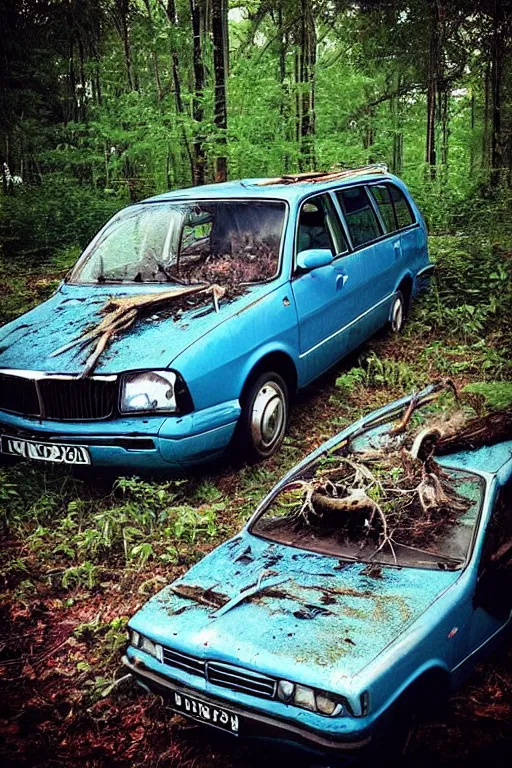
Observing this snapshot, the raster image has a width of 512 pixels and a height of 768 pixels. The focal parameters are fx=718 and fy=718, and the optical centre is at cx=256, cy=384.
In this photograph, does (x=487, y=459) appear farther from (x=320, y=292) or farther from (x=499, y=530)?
(x=320, y=292)

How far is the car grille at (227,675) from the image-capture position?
2406 mm

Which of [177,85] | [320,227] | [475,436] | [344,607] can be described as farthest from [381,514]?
[177,85]

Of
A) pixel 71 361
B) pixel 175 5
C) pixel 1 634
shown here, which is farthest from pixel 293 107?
pixel 1 634

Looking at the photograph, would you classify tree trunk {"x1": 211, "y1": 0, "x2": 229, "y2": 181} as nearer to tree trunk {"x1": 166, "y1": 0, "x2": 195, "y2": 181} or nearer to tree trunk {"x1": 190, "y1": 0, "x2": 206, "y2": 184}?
tree trunk {"x1": 190, "y1": 0, "x2": 206, "y2": 184}

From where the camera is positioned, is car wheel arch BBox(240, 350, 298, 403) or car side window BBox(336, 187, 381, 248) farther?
car side window BBox(336, 187, 381, 248)

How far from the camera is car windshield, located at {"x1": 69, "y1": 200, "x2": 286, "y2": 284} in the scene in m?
4.96

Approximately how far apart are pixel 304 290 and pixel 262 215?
0.65 m

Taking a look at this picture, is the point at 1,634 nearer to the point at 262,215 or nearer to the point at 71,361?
the point at 71,361

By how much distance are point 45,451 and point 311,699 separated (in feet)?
7.74

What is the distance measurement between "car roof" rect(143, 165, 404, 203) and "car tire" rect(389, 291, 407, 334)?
112cm

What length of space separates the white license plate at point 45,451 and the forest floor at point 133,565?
0.70 feet

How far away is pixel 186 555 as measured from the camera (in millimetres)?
3814

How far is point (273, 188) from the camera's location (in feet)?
17.9

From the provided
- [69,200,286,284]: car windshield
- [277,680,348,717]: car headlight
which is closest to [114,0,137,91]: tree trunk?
[69,200,286,284]: car windshield
